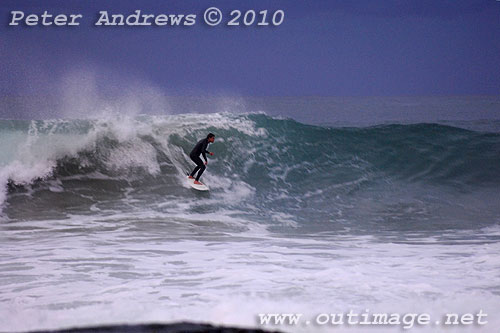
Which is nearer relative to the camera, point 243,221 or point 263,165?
point 243,221

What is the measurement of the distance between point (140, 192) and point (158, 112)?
4.21 m

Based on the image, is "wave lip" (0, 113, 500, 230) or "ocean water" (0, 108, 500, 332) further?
"wave lip" (0, 113, 500, 230)

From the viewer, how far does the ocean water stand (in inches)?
174

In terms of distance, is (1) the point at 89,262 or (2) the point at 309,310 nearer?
(2) the point at 309,310

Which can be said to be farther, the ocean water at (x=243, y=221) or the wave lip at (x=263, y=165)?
the wave lip at (x=263, y=165)

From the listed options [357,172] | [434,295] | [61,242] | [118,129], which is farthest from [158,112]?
[434,295]

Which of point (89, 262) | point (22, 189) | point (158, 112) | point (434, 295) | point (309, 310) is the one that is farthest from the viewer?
point (158, 112)

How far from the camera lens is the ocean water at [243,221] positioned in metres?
4.43

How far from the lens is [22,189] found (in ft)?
32.8

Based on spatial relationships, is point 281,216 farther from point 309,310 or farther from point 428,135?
point 428,135

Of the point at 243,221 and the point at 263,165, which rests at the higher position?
the point at 263,165

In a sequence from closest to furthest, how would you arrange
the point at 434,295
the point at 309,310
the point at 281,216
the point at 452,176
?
the point at 309,310
the point at 434,295
the point at 281,216
the point at 452,176

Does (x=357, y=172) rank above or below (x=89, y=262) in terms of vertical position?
above

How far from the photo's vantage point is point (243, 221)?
8.31m
